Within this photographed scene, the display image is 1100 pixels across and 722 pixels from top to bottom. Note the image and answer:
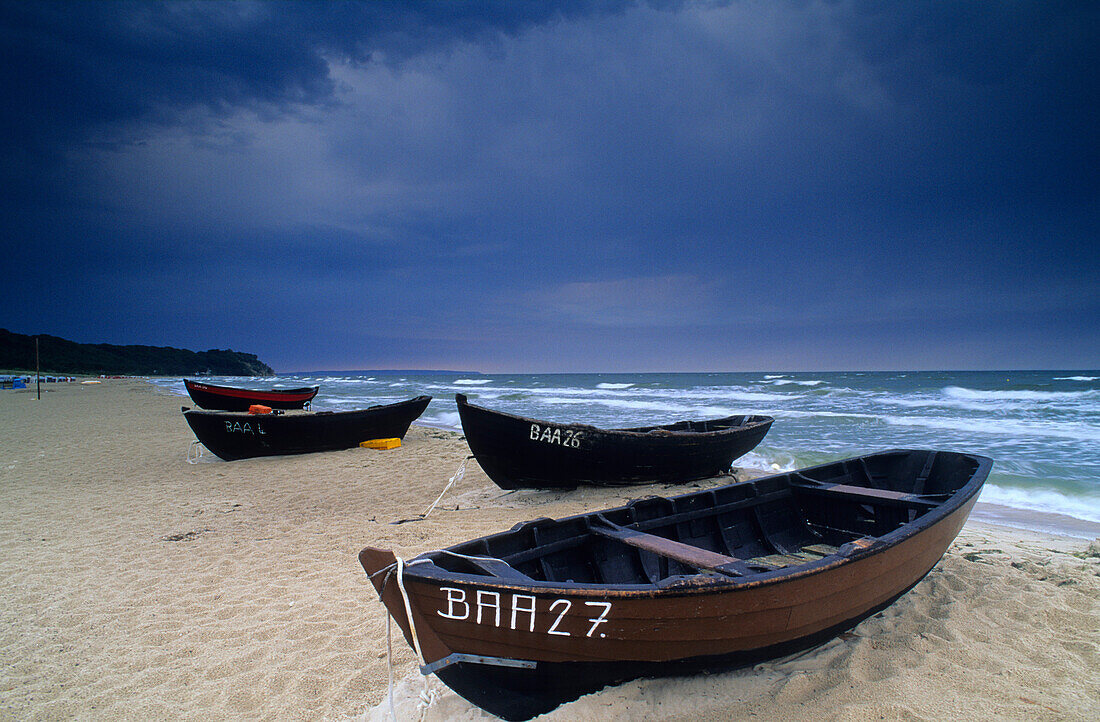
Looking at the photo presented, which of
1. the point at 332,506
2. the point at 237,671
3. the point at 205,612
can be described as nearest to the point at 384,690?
the point at 237,671

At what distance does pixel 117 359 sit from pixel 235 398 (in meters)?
95.5

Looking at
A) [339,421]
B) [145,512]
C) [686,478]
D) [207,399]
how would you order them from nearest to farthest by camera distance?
[145,512] < [686,478] < [339,421] < [207,399]

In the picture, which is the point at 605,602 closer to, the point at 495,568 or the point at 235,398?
the point at 495,568

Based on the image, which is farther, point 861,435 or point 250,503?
point 861,435

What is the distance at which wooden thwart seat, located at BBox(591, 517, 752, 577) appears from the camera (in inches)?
122

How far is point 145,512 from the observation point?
7.45 m

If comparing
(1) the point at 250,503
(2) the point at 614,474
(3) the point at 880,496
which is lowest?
(1) the point at 250,503

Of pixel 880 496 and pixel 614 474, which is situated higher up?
pixel 880 496

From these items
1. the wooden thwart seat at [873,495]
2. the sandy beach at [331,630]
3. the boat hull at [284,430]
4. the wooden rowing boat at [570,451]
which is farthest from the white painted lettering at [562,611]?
the boat hull at [284,430]

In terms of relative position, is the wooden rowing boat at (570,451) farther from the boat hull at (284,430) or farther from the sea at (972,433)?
the boat hull at (284,430)

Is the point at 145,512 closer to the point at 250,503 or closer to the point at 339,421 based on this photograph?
the point at 250,503

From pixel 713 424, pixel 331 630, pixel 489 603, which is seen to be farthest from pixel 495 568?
pixel 713 424

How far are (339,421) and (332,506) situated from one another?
503cm

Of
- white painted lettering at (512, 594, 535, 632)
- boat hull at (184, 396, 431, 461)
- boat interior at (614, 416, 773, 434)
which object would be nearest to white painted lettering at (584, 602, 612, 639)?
white painted lettering at (512, 594, 535, 632)
